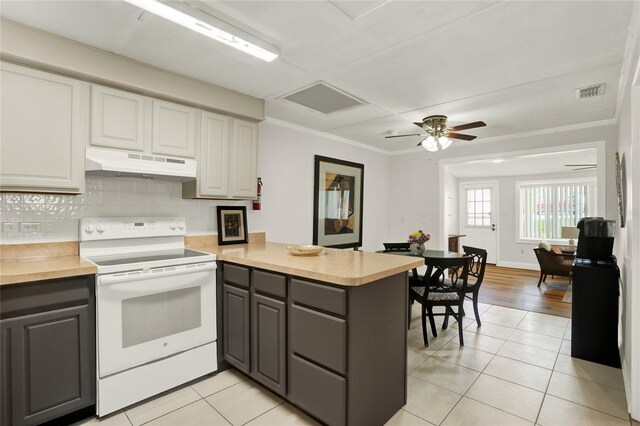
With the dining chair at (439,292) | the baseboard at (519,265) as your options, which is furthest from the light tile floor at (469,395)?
the baseboard at (519,265)

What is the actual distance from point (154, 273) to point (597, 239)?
3.75 meters

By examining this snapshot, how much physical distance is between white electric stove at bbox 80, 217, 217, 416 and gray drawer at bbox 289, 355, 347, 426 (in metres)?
0.85

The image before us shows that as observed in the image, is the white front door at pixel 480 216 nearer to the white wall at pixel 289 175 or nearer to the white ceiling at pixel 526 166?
the white ceiling at pixel 526 166

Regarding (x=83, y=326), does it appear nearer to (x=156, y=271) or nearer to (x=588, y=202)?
(x=156, y=271)

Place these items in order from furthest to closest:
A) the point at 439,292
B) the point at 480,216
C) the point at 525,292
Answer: the point at 480,216
the point at 525,292
the point at 439,292

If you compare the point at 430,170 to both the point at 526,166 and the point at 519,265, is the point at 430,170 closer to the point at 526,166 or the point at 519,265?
the point at 526,166

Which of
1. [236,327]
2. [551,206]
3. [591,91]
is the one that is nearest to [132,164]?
[236,327]

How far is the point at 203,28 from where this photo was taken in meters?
1.85

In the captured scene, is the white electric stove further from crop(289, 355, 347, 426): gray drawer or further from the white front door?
the white front door

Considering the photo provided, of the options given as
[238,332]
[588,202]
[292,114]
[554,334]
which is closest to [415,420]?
[238,332]

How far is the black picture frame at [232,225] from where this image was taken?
3.18 m

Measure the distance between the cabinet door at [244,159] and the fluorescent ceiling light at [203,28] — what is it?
38.2 inches

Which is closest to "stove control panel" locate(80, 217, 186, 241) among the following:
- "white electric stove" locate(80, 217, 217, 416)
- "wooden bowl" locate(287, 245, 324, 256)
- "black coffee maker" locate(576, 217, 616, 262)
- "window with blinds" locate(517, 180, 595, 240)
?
"white electric stove" locate(80, 217, 217, 416)

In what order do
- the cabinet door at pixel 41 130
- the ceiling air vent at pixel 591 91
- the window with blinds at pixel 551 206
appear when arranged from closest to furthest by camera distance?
the cabinet door at pixel 41 130 < the ceiling air vent at pixel 591 91 < the window with blinds at pixel 551 206
